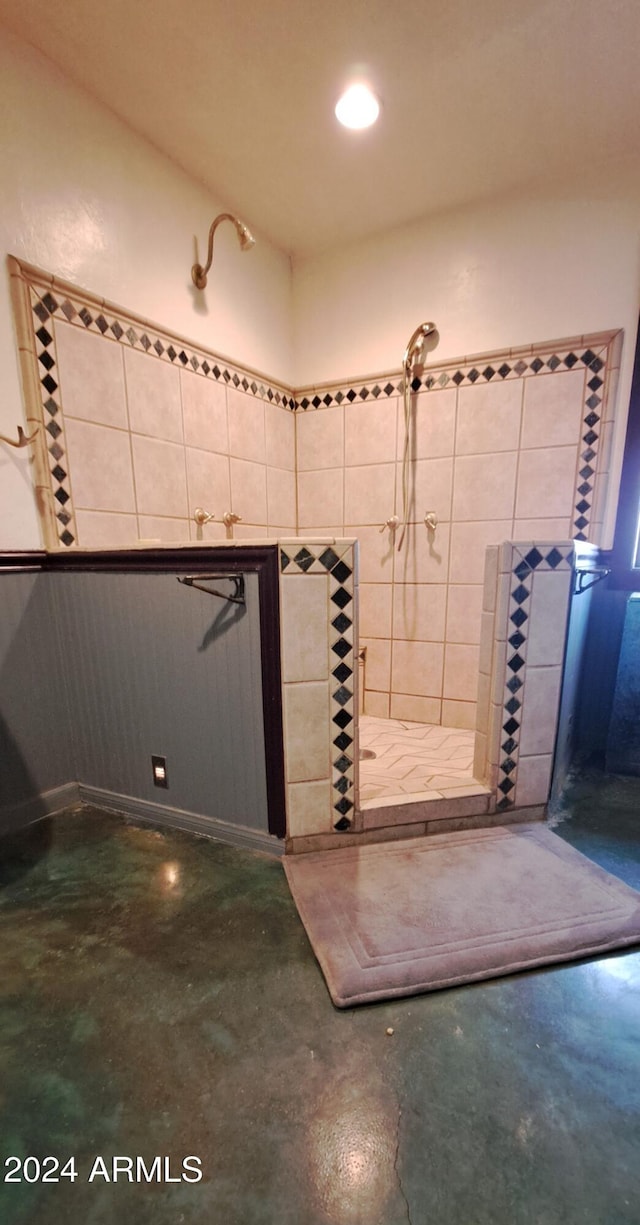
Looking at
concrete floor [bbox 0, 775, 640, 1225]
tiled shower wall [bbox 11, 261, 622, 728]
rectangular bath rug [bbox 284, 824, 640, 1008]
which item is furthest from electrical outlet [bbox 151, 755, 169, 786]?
tiled shower wall [bbox 11, 261, 622, 728]

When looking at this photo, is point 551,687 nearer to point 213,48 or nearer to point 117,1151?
point 117,1151

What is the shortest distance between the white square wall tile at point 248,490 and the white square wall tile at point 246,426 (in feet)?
0.14

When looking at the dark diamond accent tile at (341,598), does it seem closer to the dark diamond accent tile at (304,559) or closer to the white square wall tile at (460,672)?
the dark diamond accent tile at (304,559)

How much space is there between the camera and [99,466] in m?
1.65

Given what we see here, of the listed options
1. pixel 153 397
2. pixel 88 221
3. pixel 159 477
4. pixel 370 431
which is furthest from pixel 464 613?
pixel 88 221

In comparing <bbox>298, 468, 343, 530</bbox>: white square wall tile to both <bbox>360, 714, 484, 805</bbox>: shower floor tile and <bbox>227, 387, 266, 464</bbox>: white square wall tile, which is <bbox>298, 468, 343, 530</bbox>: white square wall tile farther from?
<bbox>360, 714, 484, 805</bbox>: shower floor tile

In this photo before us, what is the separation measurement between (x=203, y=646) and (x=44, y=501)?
2.44 feet

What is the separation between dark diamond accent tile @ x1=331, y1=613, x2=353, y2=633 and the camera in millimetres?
1348

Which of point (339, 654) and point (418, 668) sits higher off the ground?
point (339, 654)

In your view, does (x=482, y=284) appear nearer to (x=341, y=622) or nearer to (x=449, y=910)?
(x=341, y=622)

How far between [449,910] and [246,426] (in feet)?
6.82

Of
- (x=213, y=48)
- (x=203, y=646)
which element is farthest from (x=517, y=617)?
(x=213, y=48)

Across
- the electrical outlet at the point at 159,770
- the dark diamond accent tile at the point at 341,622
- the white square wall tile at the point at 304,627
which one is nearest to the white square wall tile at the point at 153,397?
the white square wall tile at the point at 304,627

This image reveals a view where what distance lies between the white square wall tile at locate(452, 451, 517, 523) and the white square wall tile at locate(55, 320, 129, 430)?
147 cm
